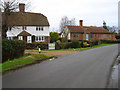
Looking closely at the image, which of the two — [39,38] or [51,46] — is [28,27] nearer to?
[39,38]

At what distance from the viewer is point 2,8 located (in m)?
28.2

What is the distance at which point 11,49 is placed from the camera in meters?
15.4

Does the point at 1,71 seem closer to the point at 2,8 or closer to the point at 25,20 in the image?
the point at 2,8

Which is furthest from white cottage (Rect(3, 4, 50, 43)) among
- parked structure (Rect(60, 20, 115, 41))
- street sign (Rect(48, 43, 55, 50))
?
street sign (Rect(48, 43, 55, 50))

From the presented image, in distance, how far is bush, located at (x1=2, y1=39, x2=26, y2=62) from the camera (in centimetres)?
1450

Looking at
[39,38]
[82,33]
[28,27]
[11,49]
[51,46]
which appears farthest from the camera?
[82,33]

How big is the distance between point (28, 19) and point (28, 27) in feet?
7.47

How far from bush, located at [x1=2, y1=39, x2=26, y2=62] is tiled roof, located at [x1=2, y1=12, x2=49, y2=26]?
26061 mm

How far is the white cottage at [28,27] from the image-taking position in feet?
141

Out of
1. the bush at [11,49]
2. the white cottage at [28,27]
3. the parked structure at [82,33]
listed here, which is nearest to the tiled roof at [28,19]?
the white cottage at [28,27]

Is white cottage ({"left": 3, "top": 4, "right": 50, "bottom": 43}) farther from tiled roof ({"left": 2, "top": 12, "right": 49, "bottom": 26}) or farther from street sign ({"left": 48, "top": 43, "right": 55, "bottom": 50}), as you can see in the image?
street sign ({"left": 48, "top": 43, "right": 55, "bottom": 50})

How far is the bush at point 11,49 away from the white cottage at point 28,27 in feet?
82.4

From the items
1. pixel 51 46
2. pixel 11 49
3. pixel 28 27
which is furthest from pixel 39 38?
pixel 11 49

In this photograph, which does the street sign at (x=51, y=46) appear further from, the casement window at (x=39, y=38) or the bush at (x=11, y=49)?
the casement window at (x=39, y=38)
